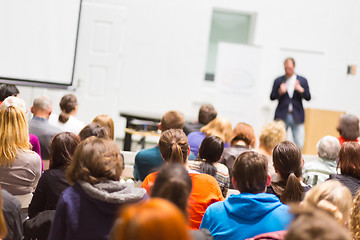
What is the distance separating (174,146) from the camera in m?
2.79

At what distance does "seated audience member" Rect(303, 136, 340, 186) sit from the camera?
12.1 ft

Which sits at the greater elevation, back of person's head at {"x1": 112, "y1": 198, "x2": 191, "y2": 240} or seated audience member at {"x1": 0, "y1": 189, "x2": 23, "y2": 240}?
back of person's head at {"x1": 112, "y1": 198, "x2": 191, "y2": 240}

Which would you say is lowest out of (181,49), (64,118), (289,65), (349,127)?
(64,118)

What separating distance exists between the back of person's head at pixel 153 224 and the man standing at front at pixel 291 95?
19.2ft

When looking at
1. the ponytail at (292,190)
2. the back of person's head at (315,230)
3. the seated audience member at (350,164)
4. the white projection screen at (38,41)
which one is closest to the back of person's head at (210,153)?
the ponytail at (292,190)

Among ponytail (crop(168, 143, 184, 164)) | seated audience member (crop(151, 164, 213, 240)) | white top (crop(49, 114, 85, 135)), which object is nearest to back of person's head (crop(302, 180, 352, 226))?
seated audience member (crop(151, 164, 213, 240))

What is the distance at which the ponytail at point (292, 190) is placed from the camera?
2639 millimetres

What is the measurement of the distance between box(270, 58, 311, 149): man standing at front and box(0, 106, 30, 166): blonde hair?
4.38 m

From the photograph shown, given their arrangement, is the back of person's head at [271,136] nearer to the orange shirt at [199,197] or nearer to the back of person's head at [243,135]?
the back of person's head at [243,135]

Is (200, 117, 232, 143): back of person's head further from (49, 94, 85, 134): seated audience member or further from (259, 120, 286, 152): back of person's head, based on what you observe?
(49, 94, 85, 134): seated audience member

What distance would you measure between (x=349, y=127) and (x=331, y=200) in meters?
3.14

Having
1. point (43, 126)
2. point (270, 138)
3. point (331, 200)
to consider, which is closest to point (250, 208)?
point (331, 200)

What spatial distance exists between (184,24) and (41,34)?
294 cm

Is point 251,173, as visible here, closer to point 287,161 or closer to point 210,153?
point 287,161
